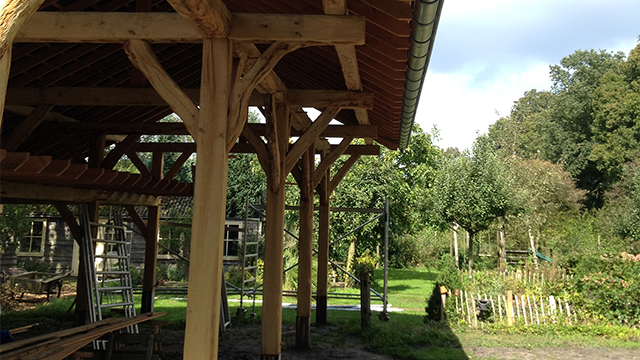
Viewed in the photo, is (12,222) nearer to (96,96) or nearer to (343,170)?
(343,170)

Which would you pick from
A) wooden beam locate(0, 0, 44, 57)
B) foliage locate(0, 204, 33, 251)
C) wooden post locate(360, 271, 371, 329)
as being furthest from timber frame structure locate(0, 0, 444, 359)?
foliage locate(0, 204, 33, 251)

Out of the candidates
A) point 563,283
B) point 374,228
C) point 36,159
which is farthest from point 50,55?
point 374,228

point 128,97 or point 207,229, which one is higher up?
point 128,97

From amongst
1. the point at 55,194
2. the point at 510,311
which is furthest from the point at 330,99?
the point at 510,311

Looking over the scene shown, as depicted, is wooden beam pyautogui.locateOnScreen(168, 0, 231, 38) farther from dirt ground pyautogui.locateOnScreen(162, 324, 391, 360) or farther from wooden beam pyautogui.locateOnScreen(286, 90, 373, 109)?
dirt ground pyautogui.locateOnScreen(162, 324, 391, 360)

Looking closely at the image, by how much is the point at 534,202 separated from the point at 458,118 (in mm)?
67461

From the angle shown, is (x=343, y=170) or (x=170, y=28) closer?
(x=170, y=28)

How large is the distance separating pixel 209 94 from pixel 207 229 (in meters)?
0.88

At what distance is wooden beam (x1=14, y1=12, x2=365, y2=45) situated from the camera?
11.9 feet

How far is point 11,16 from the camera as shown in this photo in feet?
5.19

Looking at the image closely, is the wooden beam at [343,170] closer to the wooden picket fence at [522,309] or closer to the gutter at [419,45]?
the wooden picket fence at [522,309]

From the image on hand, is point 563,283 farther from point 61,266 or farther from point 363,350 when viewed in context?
point 61,266

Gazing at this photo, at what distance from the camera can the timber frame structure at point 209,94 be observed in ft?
11.3

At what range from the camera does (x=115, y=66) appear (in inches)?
311
